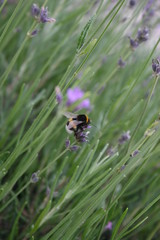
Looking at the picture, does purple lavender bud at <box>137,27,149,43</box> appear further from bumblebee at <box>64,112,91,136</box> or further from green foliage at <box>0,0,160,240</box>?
A: bumblebee at <box>64,112,91,136</box>

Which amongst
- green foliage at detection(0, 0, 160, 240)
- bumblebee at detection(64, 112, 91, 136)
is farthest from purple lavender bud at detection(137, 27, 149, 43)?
bumblebee at detection(64, 112, 91, 136)

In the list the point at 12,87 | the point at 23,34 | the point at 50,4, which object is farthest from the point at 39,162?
the point at 50,4

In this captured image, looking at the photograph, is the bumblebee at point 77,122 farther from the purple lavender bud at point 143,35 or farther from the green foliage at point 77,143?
the purple lavender bud at point 143,35

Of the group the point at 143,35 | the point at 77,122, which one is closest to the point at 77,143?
the point at 77,122

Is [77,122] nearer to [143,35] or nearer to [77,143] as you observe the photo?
[77,143]

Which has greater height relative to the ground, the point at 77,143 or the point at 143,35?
the point at 143,35

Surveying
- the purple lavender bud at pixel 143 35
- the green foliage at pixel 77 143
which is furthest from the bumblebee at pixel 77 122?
the purple lavender bud at pixel 143 35

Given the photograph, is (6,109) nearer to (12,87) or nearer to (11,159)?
(12,87)

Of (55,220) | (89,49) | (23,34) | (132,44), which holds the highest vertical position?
(23,34)
